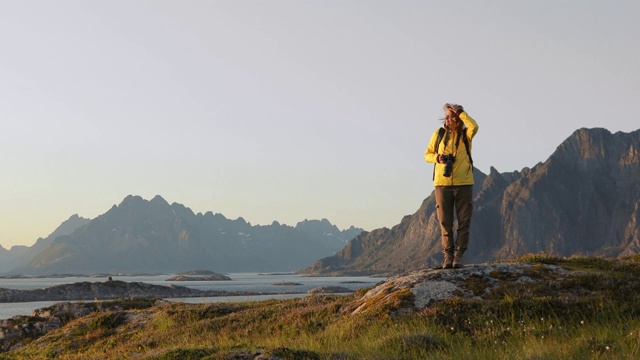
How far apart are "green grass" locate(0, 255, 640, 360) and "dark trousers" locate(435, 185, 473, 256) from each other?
4.92ft

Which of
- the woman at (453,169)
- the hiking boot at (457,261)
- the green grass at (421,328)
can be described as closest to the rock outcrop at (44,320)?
the green grass at (421,328)

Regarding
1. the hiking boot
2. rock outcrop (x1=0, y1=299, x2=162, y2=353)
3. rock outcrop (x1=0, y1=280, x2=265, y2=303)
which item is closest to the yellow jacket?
the hiking boot

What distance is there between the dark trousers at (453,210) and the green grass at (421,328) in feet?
4.92

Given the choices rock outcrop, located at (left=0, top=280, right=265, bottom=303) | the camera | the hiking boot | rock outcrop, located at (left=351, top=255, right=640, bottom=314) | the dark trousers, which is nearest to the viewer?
rock outcrop, located at (left=351, top=255, right=640, bottom=314)

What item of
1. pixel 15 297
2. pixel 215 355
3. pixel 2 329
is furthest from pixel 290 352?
pixel 15 297

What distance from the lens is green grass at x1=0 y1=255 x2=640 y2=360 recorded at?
1133cm

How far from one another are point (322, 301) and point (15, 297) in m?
158

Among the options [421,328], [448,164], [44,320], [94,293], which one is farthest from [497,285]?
[94,293]

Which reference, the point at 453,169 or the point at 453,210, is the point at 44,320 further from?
the point at 453,169

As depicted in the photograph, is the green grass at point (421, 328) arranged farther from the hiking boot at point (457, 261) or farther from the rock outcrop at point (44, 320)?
the rock outcrop at point (44, 320)

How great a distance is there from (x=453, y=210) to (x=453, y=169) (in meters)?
1.10

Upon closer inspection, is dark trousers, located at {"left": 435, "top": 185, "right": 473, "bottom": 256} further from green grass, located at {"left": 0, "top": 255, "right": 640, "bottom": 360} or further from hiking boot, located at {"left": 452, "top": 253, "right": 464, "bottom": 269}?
green grass, located at {"left": 0, "top": 255, "right": 640, "bottom": 360}

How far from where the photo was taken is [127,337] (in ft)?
67.6

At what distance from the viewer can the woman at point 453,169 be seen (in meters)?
17.6
